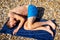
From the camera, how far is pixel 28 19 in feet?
7.77

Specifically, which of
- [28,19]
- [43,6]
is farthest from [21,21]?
[43,6]

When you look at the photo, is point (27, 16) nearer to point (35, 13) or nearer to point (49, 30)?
point (35, 13)

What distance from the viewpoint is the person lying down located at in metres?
2.31

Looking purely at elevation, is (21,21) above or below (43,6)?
below

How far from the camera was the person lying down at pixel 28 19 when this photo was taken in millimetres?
2307

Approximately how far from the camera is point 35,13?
7.86ft

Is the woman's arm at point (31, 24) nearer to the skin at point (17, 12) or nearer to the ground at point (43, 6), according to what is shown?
the skin at point (17, 12)

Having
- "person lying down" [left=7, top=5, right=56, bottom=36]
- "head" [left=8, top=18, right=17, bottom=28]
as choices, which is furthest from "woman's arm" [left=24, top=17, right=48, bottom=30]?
"head" [left=8, top=18, right=17, bottom=28]

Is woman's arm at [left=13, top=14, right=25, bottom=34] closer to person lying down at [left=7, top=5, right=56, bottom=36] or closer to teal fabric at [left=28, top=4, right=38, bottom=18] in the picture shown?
person lying down at [left=7, top=5, right=56, bottom=36]

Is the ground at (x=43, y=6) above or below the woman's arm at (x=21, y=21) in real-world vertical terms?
above

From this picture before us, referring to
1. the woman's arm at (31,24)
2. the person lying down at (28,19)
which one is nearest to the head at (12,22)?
the person lying down at (28,19)

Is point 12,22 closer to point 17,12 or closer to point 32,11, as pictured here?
point 17,12

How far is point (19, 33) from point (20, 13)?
0.30 meters

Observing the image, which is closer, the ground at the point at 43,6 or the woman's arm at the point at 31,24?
the woman's arm at the point at 31,24
